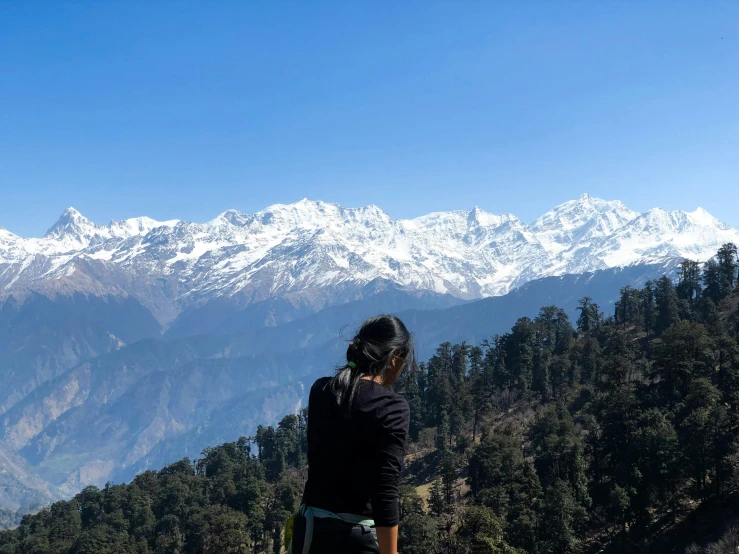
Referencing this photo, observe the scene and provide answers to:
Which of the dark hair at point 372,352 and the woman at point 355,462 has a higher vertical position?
the dark hair at point 372,352

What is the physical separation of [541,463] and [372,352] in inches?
2054

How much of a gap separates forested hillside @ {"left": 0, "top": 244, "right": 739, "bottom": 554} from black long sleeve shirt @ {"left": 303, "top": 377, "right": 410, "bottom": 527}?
3.19m

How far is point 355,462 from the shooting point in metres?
5.02

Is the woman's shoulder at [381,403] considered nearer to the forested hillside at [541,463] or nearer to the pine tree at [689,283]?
the forested hillside at [541,463]

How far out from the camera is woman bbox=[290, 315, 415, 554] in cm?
488

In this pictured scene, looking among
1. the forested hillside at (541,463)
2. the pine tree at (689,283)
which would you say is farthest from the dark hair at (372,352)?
the pine tree at (689,283)

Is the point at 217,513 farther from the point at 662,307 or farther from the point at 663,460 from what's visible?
the point at 662,307

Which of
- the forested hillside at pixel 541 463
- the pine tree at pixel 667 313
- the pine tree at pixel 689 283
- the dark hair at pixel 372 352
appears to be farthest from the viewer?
the pine tree at pixel 689 283

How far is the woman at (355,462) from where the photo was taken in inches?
192

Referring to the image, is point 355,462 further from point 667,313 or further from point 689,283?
point 689,283

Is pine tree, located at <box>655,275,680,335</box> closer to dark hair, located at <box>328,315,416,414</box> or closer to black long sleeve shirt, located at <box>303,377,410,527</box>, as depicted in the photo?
dark hair, located at <box>328,315,416,414</box>

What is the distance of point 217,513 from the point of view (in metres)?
66.9

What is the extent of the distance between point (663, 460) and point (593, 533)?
795cm

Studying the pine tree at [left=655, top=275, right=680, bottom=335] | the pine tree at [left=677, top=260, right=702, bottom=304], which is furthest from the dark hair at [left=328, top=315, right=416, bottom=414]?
the pine tree at [left=677, top=260, right=702, bottom=304]
